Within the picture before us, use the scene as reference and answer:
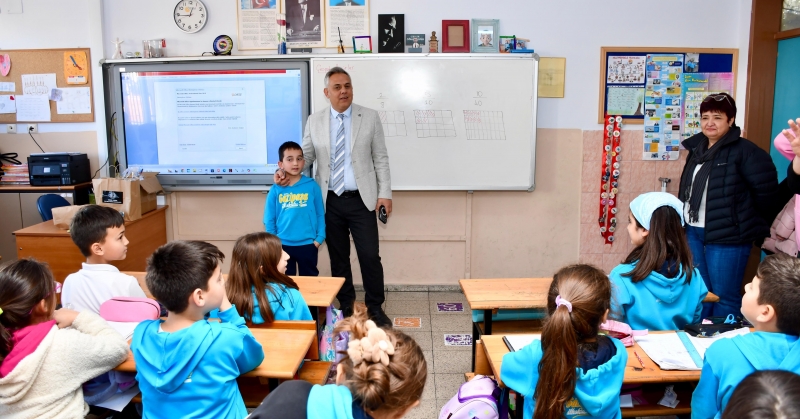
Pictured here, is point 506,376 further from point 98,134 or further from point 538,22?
point 98,134

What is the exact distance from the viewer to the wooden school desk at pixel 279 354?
1751 millimetres

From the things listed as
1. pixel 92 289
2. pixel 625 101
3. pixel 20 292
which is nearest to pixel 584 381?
pixel 20 292

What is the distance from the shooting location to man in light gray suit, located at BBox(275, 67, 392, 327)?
11.8 ft

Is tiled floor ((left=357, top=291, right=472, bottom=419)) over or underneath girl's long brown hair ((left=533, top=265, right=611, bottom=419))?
underneath

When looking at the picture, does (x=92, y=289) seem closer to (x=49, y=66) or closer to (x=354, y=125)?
(x=354, y=125)

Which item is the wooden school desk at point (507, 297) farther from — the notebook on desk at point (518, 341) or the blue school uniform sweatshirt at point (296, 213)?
the blue school uniform sweatshirt at point (296, 213)

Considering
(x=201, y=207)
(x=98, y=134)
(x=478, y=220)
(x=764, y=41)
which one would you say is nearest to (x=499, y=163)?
(x=478, y=220)

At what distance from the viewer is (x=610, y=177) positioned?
4410 millimetres

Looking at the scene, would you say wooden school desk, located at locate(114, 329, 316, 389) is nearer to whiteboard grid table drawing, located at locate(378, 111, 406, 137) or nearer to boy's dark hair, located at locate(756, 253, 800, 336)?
boy's dark hair, located at locate(756, 253, 800, 336)

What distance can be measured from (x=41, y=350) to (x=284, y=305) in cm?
83

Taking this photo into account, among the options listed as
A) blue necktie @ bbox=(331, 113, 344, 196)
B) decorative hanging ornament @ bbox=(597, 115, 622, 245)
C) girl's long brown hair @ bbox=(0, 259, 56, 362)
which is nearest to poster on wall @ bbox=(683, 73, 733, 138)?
decorative hanging ornament @ bbox=(597, 115, 622, 245)

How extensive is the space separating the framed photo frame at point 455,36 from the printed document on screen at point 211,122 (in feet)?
4.65

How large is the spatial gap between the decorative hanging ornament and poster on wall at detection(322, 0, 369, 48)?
199cm

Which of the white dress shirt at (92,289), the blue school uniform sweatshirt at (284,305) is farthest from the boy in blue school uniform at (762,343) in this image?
the white dress shirt at (92,289)
